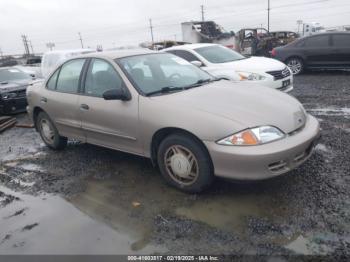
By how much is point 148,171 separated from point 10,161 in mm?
2612

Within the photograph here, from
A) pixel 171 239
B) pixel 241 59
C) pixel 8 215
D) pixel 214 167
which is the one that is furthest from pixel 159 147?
pixel 241 59

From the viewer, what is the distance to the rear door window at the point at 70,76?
16.1 ft

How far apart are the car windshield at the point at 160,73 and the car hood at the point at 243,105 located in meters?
0.25

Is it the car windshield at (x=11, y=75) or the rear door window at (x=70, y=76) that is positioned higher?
the rear door window at (x=70, y=76)

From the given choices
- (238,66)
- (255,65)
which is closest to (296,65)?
(255,65)

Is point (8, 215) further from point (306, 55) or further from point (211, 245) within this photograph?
point (306, 55)

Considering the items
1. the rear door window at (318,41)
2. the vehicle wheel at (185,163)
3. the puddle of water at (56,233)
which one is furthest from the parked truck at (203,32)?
the puddle of water at (56,233)

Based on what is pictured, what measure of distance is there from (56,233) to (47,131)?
284 cm

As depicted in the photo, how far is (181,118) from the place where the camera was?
3559 millimetres

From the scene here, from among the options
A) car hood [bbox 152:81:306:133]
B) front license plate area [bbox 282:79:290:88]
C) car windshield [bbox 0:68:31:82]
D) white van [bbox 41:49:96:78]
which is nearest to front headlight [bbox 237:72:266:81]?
front license plate area [bbox 282:79:290:88]

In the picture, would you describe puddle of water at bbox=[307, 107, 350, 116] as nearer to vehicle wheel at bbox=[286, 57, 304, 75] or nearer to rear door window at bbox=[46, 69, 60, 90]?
rear door window at bbox=[46, 69, 60, 90]

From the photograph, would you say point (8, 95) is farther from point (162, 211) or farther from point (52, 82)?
point (162, 211)

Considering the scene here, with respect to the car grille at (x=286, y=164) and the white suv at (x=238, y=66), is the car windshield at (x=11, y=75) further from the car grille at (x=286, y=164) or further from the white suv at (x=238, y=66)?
the car grille at (x=286, y=164)

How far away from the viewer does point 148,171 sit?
14.9 feet
